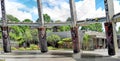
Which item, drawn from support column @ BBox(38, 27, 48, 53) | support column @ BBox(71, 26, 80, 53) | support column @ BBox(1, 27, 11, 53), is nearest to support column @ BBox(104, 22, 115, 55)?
support column @ BBox(71, 26, 80, 53)

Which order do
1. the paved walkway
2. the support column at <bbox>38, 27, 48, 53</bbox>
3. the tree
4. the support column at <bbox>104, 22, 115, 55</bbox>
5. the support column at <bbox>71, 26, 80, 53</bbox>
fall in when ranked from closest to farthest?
the paved walkway < the support column at <bbox>104, 22, 115, 55</bbox> < the support column at <bbox>71, 26, 80, 53</bbox> < the support column at <bbox>38, 27, 48, 53</bbox> < the tree

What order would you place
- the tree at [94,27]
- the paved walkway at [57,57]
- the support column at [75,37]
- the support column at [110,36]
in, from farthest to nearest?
1. the tree at [94,27]
2. the support column at [75,37]
3. the support column at [110,36]
4. the paved walkway at [57,57]

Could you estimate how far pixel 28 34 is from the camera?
56062 mm

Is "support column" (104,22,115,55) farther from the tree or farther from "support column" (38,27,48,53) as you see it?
the tree

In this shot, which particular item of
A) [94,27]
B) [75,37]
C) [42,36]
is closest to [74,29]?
[75,37]

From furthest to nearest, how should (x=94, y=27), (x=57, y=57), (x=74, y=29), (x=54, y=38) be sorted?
1. (x=94, y=27)
2. (x=54, y=38)
3. (x=74, y=29)
4. (x=57, y=57)

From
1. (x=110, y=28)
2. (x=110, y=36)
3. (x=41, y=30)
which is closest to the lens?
(x=110, y=28)

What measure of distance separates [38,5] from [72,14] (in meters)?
5.09

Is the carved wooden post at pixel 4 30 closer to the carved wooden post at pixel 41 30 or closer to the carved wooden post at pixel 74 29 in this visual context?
the carved wooden post at pixel 41 30

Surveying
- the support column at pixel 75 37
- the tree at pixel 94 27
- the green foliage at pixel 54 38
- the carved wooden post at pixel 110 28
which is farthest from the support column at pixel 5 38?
the tree at pixel 94 27

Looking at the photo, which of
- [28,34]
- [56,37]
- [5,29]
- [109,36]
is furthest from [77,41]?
[28,34]

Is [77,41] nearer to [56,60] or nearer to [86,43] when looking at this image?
[56,60]

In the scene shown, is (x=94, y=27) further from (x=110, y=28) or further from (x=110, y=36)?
(x=110, y=28)

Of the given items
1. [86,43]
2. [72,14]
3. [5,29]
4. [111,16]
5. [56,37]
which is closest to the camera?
[111,16]
